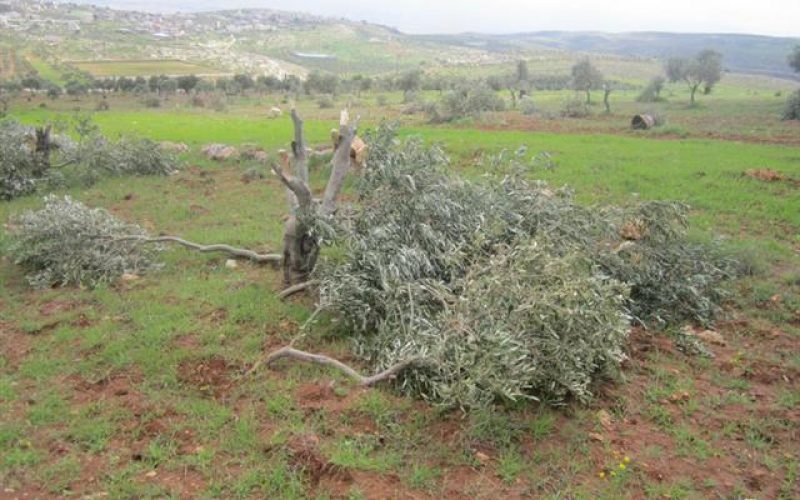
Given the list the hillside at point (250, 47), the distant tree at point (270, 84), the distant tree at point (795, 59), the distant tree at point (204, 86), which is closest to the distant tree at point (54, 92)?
the distant tree at point (204, 86)

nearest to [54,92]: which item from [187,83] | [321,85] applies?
[187,83]

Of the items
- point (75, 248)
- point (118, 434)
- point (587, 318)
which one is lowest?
point (118, 434)

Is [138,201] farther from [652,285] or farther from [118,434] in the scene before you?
[652,285]

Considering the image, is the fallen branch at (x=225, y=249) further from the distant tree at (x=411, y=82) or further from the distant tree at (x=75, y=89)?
the distant tree at (x=411, y=82)

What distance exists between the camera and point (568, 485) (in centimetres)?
476

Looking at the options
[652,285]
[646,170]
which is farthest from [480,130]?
→ [652,285]

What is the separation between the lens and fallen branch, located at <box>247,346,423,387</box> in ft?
18.7

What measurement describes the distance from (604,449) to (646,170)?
12.4 meters

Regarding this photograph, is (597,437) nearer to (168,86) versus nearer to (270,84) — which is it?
(168,86)

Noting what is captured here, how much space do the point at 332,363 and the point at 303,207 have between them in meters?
2.33

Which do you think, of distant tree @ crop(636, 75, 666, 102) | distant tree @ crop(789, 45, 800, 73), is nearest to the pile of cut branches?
distant tree @ crop(636, 75, 666, 102)

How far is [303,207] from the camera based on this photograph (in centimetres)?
777

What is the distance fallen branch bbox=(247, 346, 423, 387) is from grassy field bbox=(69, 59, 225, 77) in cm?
5936

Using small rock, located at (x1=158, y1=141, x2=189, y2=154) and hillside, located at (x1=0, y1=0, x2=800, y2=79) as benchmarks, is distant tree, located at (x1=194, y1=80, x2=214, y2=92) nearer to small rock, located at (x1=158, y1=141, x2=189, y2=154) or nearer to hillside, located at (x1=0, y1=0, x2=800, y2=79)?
hillside, located at (x1=0, y1=0, x2=800, y2=79)
